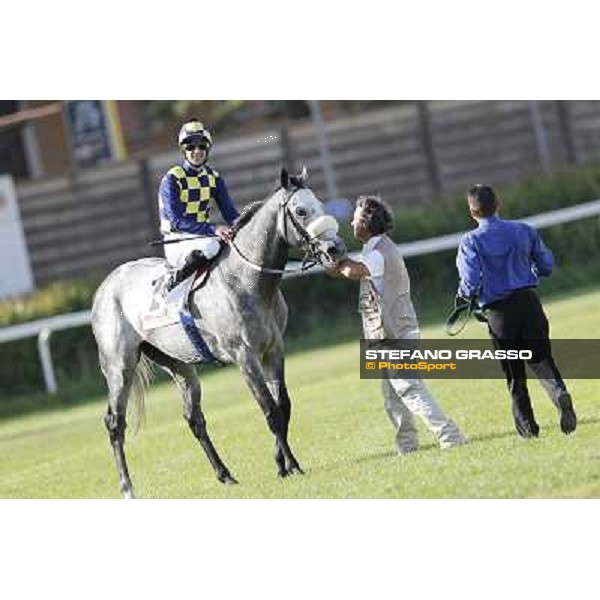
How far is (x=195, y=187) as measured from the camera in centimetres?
1021

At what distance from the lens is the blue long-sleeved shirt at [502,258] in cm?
965

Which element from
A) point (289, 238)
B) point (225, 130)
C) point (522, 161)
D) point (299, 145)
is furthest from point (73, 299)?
point (225, 130)

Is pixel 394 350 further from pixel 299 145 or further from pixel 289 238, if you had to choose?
pixel 299 145

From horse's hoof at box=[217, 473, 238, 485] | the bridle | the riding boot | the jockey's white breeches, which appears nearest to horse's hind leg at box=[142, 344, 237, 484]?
horse's hoof at box=[217, 473, 238, 485]

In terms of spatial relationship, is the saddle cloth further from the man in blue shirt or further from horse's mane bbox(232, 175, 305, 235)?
the man in blue shirt

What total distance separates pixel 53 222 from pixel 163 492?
5.09 metres

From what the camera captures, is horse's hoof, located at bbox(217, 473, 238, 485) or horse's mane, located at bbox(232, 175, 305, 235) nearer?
horse's mane, located at bbox(232, 175, 305, 235)

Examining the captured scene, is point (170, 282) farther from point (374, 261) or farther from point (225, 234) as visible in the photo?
point (374, 261)

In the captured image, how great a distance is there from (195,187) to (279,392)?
111 cm

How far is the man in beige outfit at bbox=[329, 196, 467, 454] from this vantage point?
9859 mm

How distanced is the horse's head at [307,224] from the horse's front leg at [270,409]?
65 cm

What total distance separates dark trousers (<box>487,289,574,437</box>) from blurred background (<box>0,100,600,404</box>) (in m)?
3.12

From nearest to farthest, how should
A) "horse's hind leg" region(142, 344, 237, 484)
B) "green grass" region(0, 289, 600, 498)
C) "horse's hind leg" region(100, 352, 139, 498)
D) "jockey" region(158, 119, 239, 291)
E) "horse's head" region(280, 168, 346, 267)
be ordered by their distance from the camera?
1. "green grass" region(0, 289, 600, 498)
2. "horse's head" region(280, 168, 346, 267)
3. "jockey" region(158, 119, 239, 291)
4. "horse's hind leg" region(142, 344, 237, 484)
5. "horse's hind leg" region(100, 352, 139, 498)
